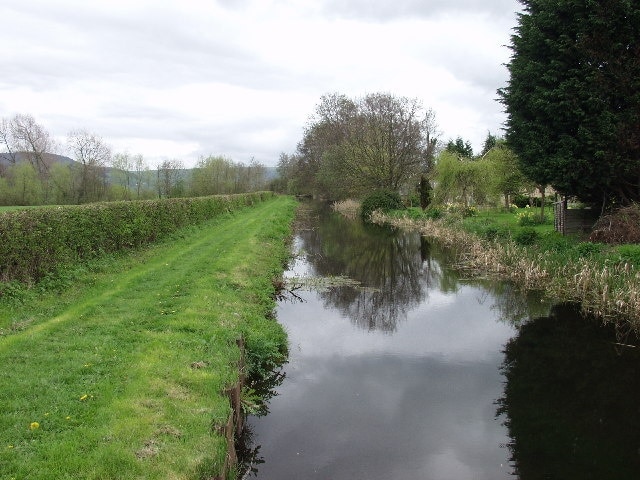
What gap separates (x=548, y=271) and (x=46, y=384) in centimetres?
1228

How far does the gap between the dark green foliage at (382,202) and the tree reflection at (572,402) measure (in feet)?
92.0

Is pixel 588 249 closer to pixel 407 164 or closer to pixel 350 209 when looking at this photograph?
pixel 407 164

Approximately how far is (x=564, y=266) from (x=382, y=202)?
26.0 meters

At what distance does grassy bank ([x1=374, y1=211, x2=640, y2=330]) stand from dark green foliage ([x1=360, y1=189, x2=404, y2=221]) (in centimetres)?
1794

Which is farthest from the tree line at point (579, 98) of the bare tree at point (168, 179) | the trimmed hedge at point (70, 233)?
the bare tree at point (168, 179)

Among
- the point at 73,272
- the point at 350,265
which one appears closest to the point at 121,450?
the point at 73,272

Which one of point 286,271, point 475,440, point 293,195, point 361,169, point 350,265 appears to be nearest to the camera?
point 475,440

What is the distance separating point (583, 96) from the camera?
14906mm

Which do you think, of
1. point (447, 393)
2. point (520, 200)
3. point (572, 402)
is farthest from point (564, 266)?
point (520, 200)

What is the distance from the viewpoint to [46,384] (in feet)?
18.6

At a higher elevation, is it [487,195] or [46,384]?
[487,195]

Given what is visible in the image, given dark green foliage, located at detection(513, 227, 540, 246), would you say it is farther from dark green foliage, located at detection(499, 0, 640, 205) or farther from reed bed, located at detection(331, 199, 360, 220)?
reed bed, located at detection(331, 199, 360, 220)

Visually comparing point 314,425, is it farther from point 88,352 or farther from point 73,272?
point 73,272

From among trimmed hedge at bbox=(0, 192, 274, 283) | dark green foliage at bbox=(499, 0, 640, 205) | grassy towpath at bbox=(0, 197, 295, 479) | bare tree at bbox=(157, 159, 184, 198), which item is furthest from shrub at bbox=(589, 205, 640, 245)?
bare tree at bbox=(157, 159, 184, 198)
